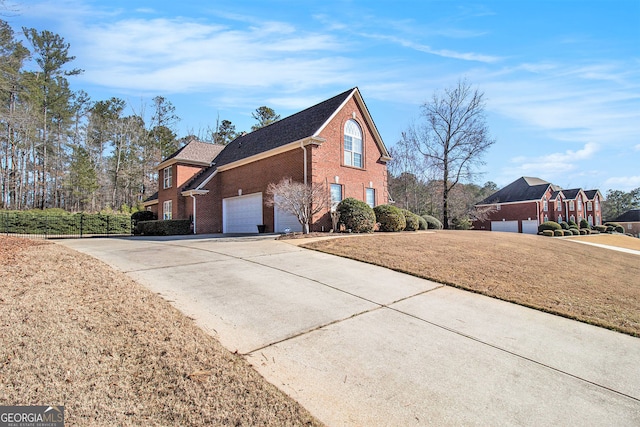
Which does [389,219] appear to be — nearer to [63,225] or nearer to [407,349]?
[407,349]

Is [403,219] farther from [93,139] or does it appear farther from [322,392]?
[93,139]

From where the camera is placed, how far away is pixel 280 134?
19328 mm

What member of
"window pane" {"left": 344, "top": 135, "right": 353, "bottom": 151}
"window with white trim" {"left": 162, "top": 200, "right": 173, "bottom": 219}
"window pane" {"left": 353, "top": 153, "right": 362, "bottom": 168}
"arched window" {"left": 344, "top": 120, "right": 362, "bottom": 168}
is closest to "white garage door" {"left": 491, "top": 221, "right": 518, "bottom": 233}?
"window pane" {"left": 353, "top": 153, "right": 362, "bottom": 168}

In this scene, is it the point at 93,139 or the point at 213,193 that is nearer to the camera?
the point at 213,193

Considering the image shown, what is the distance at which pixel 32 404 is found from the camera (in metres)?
2.52

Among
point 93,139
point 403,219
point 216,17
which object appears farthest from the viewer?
point 93,139

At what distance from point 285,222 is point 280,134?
5.74m

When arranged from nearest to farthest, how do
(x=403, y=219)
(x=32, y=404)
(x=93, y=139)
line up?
(x=32, y=404) < (x=403, y=219) < (x=93, y=139)

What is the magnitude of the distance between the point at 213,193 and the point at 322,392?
20441 millimetres

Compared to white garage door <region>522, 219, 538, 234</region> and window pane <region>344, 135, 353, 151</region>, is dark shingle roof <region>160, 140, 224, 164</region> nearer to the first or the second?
window pane <region>344, 135, 353, 151</region>

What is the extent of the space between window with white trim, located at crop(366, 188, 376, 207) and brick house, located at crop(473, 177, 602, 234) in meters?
27.0

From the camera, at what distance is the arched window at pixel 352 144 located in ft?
60.5

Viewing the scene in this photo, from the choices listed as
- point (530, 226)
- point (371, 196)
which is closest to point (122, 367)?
point (371, 196)

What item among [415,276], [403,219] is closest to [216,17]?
[415,276]
